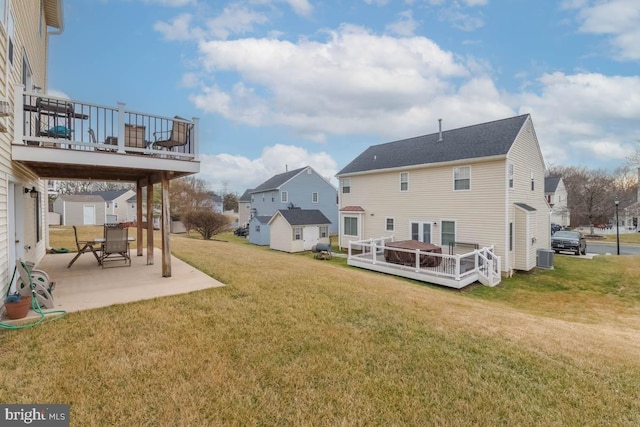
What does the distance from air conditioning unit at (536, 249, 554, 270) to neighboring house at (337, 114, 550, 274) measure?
46 cm

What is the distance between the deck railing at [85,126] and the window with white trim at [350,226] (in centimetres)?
1374

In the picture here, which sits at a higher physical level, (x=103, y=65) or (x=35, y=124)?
(x=103, y=65)

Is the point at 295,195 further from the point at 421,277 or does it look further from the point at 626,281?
the point at 626,281

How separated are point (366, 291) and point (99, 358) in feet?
15.5

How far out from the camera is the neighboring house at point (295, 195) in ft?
96.4

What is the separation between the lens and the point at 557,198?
131 ft

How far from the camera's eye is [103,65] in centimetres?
1111

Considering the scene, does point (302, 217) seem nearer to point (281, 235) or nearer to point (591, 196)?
point (281, 235)

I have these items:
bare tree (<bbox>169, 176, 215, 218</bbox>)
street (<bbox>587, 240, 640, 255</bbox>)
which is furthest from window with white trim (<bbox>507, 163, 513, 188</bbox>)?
bare tree (<bbox>169, 176, 215, 218</bbox>)

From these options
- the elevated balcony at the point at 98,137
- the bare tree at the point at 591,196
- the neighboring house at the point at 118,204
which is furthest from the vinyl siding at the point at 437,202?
the bare tree at the point at 591,196

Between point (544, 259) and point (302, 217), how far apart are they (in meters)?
15.4

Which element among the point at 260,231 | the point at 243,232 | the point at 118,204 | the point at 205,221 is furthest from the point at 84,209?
the point at 260,231

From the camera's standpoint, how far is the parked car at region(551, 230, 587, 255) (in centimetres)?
1811

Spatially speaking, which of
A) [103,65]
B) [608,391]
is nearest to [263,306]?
[608,391]
